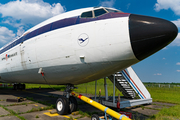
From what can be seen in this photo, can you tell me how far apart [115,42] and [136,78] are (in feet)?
24.1

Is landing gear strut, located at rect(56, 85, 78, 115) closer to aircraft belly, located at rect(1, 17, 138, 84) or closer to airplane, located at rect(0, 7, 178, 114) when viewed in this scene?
airplane, located at rect(0, 7, 178, 114)

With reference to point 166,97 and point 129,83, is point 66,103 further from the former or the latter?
point 166,97

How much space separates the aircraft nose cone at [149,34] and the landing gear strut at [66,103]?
4659mm

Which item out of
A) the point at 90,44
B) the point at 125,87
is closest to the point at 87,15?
the point at 90,44

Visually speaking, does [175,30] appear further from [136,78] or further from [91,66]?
[136,78]

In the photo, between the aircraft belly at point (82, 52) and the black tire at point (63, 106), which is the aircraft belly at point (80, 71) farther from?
the black tire at point (63, 106)

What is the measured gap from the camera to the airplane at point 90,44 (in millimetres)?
4859

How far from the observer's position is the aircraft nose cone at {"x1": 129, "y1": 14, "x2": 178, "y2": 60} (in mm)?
4738

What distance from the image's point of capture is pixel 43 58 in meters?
7.36

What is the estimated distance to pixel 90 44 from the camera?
18.5 ft

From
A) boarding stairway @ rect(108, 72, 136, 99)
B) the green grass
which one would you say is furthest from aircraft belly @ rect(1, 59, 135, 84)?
the green grass

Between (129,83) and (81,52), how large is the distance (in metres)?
6.37

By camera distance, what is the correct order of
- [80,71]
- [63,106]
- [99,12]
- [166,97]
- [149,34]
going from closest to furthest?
1. [149,34]
2. [99,12]
3. [80,71]
4. [63,106]
5. [166,97]

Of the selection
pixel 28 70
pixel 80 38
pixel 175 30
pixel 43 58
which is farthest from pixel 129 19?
pixel 28 70
